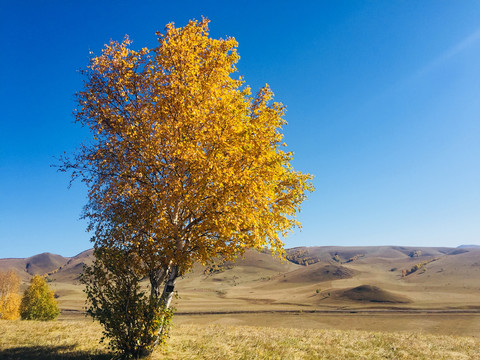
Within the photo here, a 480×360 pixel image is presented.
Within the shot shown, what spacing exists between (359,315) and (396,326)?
14197mm

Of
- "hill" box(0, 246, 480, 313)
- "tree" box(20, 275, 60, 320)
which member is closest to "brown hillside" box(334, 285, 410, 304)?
"hill" box(0, 246, 480, 313)

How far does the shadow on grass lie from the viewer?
10.6 metres

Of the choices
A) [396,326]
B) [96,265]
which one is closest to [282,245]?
[96,265]

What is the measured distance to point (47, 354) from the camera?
1099 centimetres

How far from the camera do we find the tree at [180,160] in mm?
10484

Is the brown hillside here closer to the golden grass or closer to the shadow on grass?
the golden grass

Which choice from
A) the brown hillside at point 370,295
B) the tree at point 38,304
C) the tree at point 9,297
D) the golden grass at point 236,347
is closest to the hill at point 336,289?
the brown hillside at point 370,295

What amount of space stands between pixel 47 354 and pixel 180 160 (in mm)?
8260

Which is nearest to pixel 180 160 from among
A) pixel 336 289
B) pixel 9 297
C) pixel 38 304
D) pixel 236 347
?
pixel 236 347

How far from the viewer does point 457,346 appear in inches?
619

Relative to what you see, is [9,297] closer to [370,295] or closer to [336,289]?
[370,295]

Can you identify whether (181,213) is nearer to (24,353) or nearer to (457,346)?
(24,353)

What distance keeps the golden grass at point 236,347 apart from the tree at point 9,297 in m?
58.6

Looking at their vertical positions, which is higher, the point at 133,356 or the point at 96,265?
the point at 96,265
